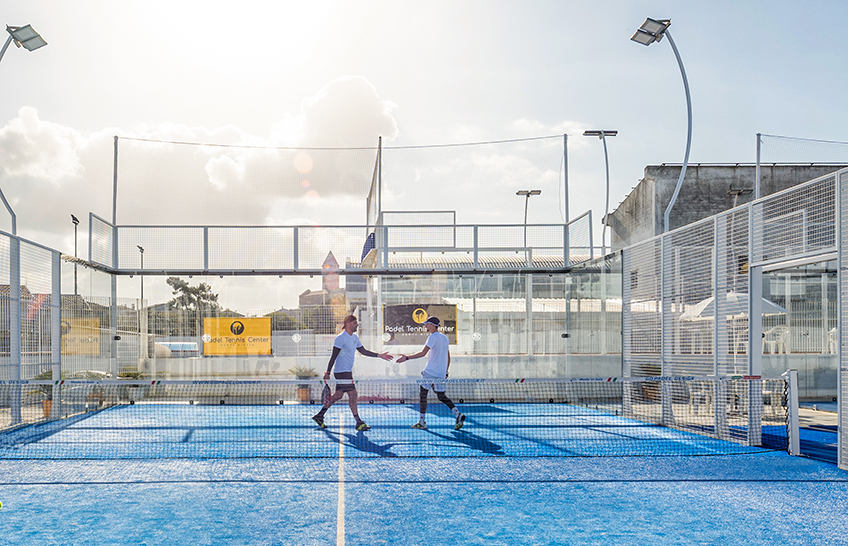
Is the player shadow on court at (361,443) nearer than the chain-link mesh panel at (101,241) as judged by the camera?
Yes

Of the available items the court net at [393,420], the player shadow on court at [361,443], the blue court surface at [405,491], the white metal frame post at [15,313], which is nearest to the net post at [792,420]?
the blue court surface at [405,491]

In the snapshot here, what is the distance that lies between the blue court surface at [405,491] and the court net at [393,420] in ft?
0.36

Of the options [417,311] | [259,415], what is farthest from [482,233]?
[259,415]

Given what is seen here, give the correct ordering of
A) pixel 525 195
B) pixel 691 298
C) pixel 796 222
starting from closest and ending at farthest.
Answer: pixel 796 222 < pixel 691 298 < pixel 525 195

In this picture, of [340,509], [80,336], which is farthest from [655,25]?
[80,336]

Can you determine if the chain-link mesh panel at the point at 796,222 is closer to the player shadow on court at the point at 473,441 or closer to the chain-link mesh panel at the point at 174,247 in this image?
the player shadow on court at the point at 473,441

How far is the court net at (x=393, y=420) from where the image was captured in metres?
10.4

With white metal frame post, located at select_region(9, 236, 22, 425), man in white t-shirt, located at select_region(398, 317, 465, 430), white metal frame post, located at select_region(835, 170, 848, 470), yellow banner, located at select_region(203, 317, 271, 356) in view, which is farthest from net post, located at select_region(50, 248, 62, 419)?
white metal frame post, located at select_region(835, 170, 848, 470)

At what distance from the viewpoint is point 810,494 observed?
7477mm

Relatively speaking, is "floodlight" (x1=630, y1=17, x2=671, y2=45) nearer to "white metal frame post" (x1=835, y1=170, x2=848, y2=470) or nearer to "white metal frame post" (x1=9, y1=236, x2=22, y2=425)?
"white metal frame post" (x1=835, y1=170, x2=848, y2=470)

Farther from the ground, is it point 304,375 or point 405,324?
point 405,324

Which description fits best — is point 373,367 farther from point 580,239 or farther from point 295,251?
point 580,239

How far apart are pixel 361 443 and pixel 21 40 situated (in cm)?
956

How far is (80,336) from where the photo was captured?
1570 cm
